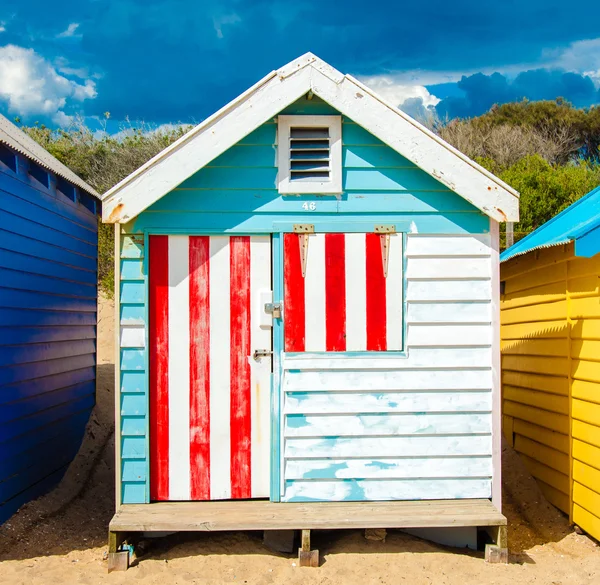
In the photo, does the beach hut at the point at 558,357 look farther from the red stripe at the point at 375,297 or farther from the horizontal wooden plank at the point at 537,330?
the red stripe at the point at 375,297

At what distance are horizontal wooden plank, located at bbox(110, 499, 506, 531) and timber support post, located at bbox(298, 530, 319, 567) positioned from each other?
10 cm

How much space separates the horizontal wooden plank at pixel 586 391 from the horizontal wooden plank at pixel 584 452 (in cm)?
30

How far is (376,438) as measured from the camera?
5773 mm

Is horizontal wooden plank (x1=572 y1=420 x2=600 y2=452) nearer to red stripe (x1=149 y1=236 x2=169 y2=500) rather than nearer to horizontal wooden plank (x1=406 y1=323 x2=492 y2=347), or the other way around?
horizontal wooden plank (x1=406 y1=323 x2=492 y2=347)

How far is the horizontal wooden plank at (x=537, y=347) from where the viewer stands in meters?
6.76

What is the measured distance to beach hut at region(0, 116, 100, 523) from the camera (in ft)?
21.1

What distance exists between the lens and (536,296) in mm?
7590

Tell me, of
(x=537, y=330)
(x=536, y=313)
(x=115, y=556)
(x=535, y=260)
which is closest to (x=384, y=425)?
(x=115, y=556)

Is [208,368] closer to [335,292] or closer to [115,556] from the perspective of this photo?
[335,292]

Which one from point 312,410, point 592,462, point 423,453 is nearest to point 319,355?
point 312,410

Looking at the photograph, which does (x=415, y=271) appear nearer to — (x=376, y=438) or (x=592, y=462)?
(x=376, y=438)

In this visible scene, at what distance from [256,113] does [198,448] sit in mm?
2930

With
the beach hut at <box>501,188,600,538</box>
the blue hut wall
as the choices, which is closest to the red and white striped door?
the blue hut wall

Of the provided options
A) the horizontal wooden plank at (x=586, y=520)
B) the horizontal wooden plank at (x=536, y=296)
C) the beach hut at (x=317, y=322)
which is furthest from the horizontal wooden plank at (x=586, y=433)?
the horizontal wooden plank at (x=536, y=296)
